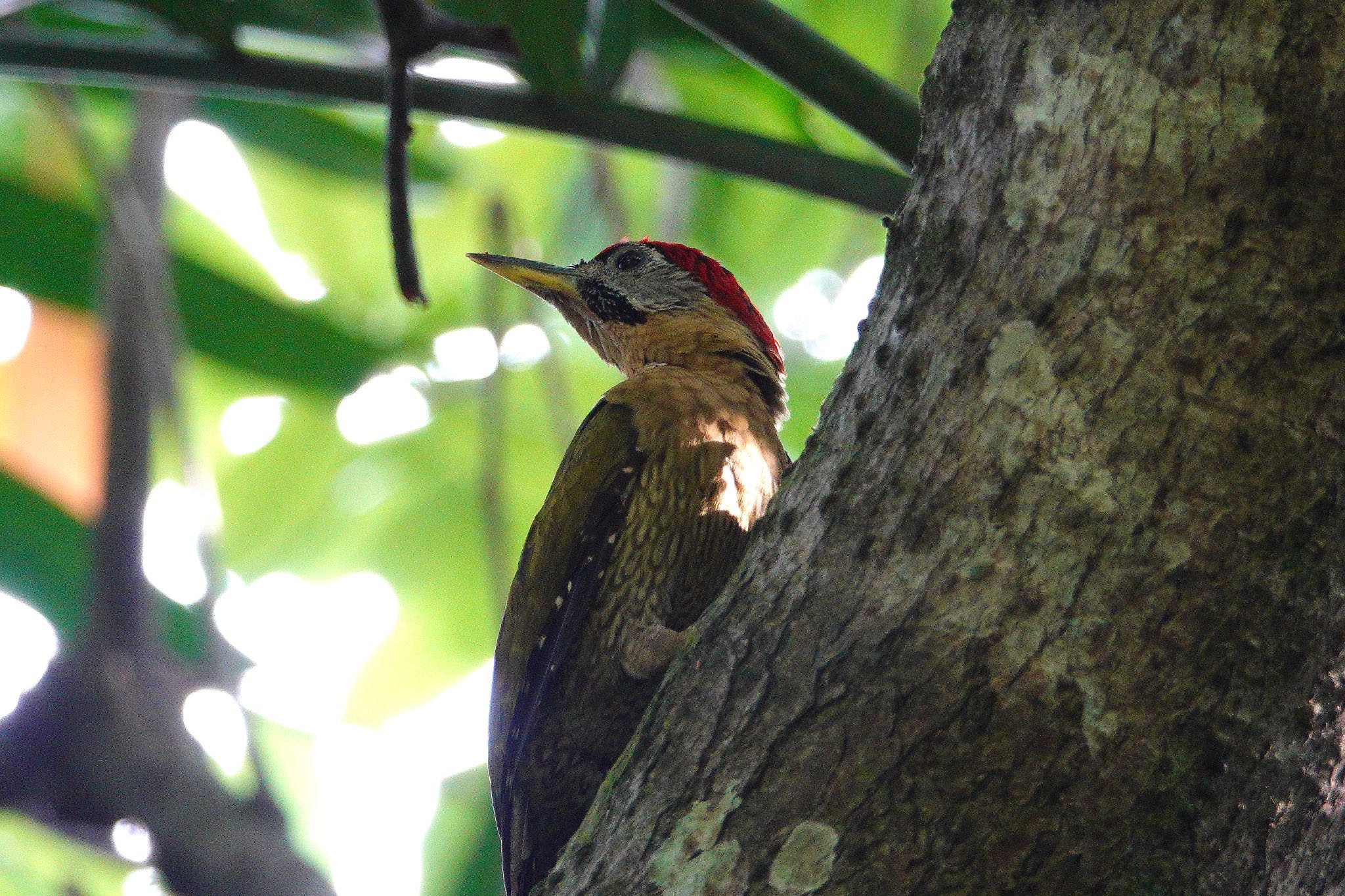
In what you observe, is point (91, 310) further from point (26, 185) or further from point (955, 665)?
point (955, 665)

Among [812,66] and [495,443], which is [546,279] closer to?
[495,443]

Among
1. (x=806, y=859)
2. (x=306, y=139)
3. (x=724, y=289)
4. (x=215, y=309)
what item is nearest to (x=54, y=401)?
(x=215, y=309)

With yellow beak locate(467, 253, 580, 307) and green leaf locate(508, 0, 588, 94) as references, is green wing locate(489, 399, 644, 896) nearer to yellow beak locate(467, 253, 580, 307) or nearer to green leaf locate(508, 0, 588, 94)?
green leaf locate(508, 0, 588, 94)

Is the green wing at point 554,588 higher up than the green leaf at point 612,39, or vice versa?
the green leaf at point 612,39

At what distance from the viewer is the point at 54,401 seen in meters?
5.26

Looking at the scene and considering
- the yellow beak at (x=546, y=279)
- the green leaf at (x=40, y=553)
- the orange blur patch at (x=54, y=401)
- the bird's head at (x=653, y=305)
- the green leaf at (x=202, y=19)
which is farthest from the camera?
the orange blur patch at (x=54, y=401)

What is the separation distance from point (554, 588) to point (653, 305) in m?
1.41

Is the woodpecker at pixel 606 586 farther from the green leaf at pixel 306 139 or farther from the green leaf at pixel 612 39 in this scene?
the green leaf at pixel 306 139

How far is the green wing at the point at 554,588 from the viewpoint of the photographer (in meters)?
3.25

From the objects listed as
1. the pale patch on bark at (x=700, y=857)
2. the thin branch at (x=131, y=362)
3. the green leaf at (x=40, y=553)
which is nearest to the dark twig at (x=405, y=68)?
the thin branch at (x=131, y=362)

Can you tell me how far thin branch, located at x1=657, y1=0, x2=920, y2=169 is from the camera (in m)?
3.02

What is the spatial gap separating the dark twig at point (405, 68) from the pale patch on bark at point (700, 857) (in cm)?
118

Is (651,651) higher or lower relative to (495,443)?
lower

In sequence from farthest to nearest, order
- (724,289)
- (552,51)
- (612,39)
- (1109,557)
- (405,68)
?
(724,289) → (612,39) → (552,51) → (405,68) → (1109,557)
